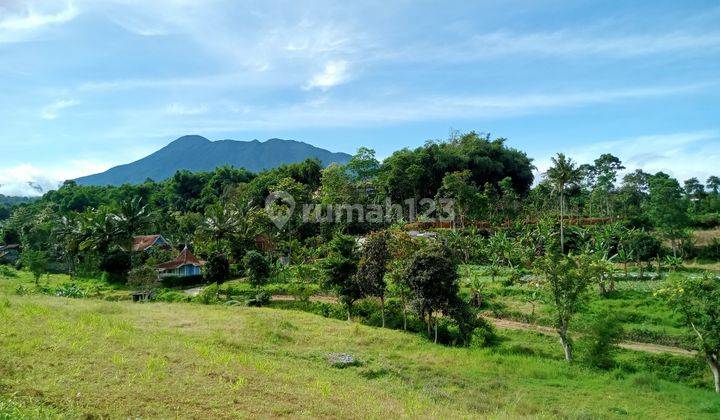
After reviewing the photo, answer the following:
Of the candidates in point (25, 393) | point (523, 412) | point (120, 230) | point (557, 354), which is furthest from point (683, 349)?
point (120, 230)

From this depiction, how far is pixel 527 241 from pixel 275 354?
31.0 m

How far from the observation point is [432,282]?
22.9 metres

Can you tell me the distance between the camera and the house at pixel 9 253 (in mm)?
61737

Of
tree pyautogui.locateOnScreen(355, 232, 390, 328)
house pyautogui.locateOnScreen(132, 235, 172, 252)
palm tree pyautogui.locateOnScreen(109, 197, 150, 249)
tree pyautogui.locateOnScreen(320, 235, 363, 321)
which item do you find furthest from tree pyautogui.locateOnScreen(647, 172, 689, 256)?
house pyautogui.locateOnScreen(132, 235, 172, 252)

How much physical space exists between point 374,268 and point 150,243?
32196mm

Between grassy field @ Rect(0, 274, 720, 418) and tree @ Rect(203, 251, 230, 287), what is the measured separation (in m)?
13.6

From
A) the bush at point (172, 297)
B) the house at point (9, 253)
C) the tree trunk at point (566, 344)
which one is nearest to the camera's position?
the tree trunk at point (566, 344)

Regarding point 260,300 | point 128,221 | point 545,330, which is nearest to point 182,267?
point 128,221

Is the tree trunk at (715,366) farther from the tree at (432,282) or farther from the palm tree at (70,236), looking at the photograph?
the palm tree at (70,236)

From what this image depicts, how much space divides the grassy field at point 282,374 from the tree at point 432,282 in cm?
174

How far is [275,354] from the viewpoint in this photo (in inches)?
660

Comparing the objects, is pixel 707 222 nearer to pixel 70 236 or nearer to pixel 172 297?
pixel 172 297

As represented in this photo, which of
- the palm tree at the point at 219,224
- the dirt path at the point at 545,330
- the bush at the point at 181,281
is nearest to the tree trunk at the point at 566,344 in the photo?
the dirt path at the point at 545,330

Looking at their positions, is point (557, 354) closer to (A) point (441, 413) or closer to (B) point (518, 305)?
(B) point (518, 305)
